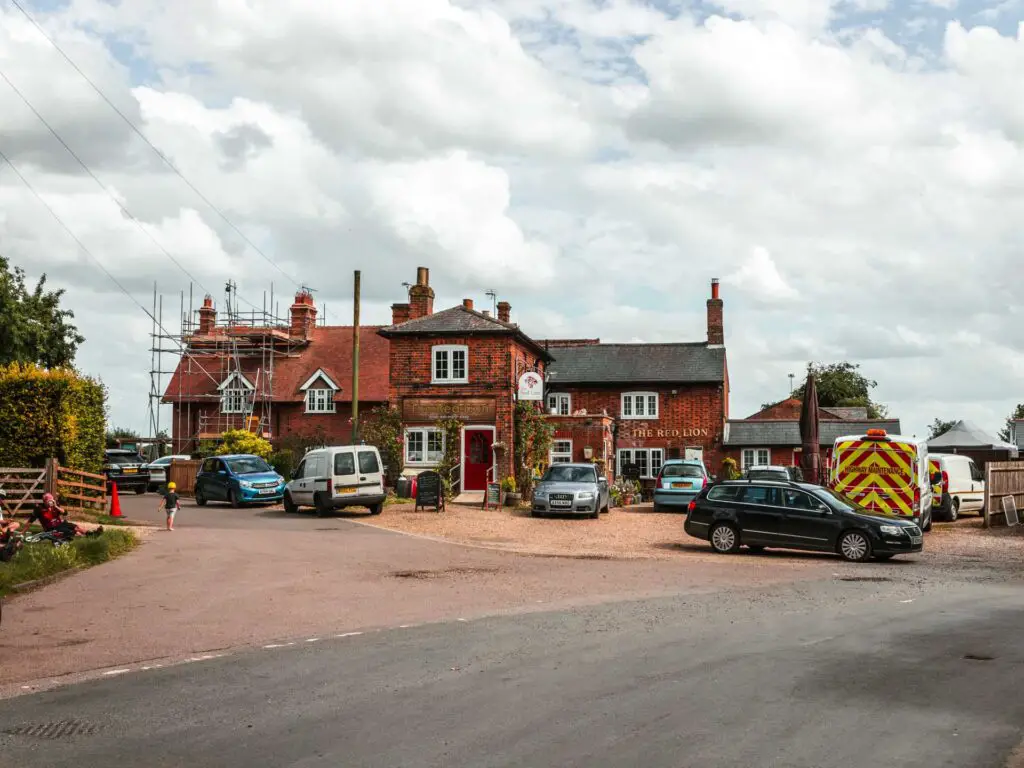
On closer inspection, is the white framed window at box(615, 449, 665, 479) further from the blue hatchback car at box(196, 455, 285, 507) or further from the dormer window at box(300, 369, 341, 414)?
the blue hatchback car at box(196, 455, 285, 507)

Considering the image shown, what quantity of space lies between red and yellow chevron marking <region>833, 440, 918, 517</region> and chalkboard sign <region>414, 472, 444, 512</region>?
36.6 feet

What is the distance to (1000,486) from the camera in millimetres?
29297

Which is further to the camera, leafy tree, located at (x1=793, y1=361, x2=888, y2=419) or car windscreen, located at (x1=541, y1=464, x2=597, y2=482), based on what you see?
leafy tree, located at (x1=793, y1=361, x2=888, y2=419)

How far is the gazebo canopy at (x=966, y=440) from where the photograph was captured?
156 feet

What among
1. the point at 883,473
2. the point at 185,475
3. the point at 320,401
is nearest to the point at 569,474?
the point at 883,473

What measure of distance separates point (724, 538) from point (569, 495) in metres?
8.39

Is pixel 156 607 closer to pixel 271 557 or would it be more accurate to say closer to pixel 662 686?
pixel 271 557

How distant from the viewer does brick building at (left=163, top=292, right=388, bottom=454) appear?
5253 centimetres

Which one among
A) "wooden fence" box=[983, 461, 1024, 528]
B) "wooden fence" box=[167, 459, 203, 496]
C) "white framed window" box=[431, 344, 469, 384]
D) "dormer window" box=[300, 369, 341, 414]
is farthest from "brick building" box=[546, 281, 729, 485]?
"wooden fence" box=[983, 461, 1024, 528]

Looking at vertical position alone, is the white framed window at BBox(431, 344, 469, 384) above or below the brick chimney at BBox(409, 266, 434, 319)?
below

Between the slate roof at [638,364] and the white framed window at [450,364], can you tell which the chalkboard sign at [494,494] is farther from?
the slate roof at [638,364]

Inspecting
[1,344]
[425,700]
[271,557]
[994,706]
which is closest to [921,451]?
[271,557]

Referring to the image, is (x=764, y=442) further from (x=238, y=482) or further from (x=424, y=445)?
(x=238, y=482)

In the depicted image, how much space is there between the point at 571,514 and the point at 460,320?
11021 mm
